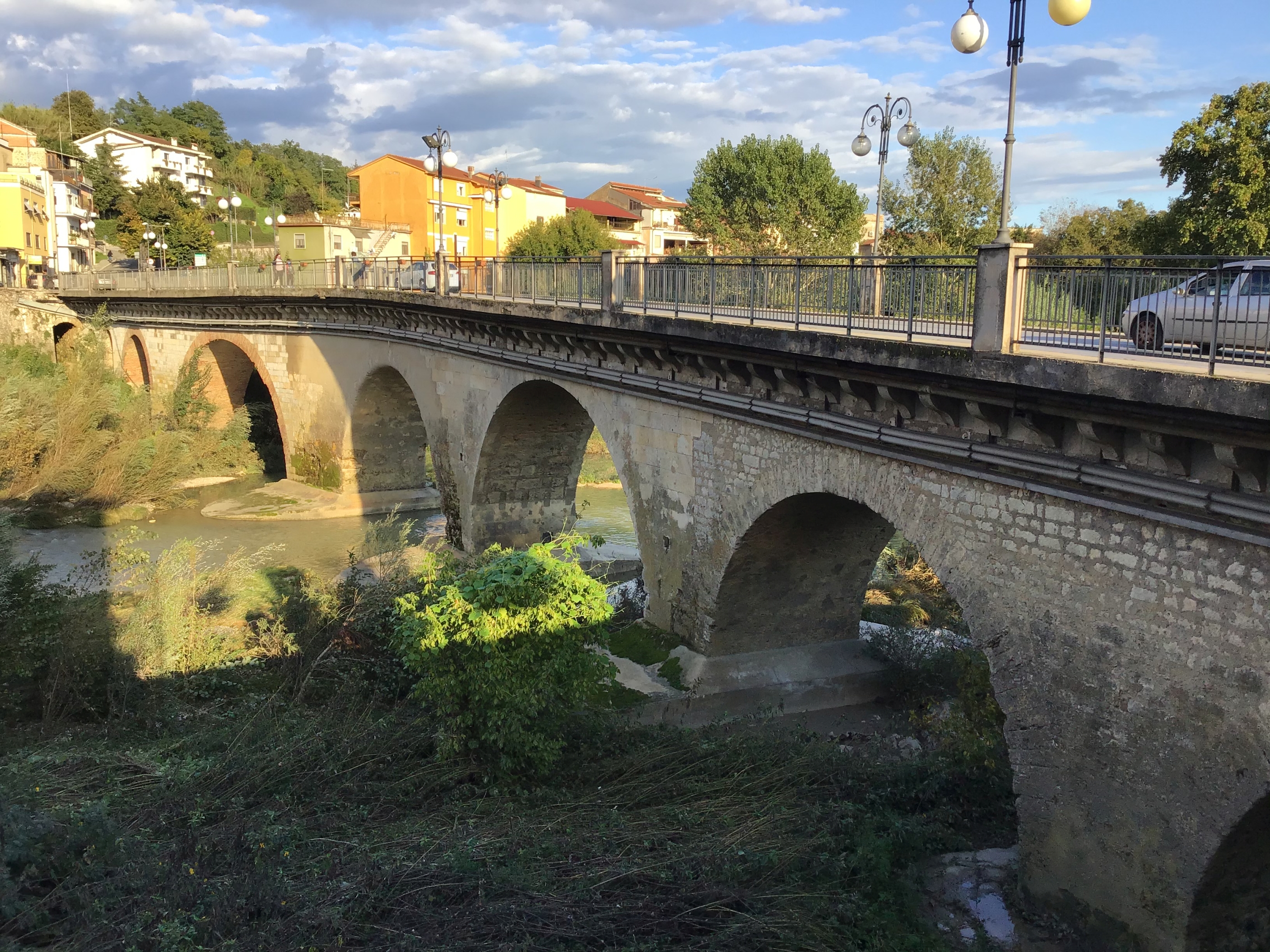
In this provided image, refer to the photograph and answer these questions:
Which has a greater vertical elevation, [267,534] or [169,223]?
[169,223]

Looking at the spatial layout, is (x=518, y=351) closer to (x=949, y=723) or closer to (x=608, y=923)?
(x=949, y=723)

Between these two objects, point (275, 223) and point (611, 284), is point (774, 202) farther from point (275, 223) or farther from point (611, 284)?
point (611, 284)

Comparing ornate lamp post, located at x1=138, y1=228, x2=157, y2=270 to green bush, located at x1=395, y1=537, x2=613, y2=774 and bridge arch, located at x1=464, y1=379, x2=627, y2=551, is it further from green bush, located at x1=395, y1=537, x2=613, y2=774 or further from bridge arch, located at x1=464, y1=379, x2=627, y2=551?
green bush, located at x1=395, y1=537, x2=613, y2=774

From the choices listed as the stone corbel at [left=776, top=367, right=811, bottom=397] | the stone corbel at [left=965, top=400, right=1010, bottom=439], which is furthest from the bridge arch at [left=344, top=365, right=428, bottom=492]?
the stone corbel at [left=965, top=400, right=1010, bottom=439]

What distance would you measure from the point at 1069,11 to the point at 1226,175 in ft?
63.6

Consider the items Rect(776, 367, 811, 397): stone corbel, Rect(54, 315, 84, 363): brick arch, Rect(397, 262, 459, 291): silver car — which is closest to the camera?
Rect(776, 367, 811, 397): stone corbel

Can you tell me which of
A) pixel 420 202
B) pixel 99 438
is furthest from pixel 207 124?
pixel 99 438

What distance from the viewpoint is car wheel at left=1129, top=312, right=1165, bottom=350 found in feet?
21.9

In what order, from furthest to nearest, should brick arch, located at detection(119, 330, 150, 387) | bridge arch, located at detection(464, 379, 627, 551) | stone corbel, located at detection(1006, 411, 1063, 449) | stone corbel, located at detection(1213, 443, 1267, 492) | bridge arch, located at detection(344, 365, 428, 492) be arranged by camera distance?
brick arch, located at detection(119, 330, 150, 387) < bridge arch, located at detection(344, 365, 428, 492) < bridge arch, located at detection(464, 379, 627, 551) < stone corbel, located at detection(1006, 411, 1063, 449) < stone corbel, located at detection(1213, 443, 1267, 492)

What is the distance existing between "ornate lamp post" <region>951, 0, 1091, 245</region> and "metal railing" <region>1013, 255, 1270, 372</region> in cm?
51

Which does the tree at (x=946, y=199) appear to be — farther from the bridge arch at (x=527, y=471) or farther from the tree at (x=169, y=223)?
the tree at (x=169, y=223)

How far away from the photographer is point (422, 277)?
1980 cm

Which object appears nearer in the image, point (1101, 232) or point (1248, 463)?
point (1248, 463)

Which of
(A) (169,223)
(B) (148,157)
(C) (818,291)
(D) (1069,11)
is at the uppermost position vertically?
(B) (148,157)
